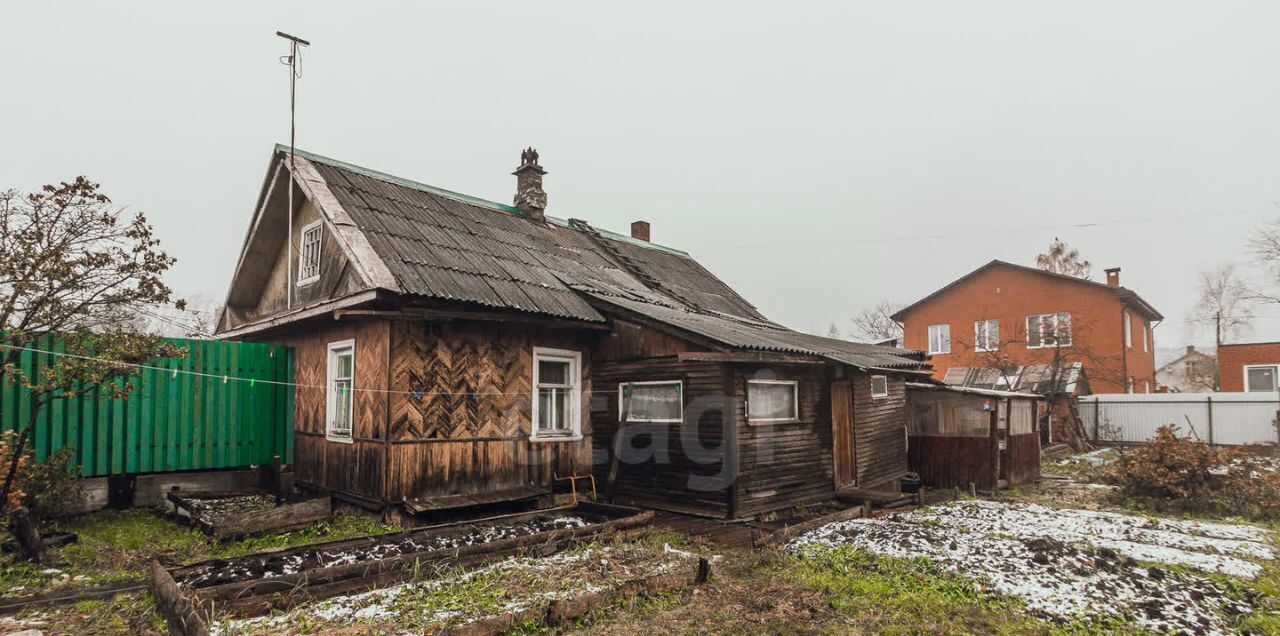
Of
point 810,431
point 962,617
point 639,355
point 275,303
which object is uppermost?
point 275,303

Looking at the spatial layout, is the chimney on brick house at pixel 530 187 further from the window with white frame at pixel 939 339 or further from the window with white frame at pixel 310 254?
the window with white frame at pixel 939 339

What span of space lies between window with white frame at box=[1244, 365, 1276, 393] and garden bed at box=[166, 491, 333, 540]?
35.7 meters

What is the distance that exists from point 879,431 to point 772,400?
388 cm

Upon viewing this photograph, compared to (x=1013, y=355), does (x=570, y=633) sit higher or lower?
lower

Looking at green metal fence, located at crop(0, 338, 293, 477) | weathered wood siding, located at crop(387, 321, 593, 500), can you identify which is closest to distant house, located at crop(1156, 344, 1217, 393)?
weathered wood siding, located at crop(387, 321, 593, 500)

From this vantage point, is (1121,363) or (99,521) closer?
(99,521)

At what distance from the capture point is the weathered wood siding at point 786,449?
409 inches

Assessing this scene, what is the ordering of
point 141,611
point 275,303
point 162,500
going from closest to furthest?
point 141,611
point 162,500
point 275,303

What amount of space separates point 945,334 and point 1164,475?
21.3 m

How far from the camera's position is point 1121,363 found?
27891 millimetres

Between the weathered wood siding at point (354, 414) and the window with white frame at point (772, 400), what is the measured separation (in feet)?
18.0

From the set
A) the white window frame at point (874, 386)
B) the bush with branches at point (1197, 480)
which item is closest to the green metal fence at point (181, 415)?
the white window frame at point (874, 386)

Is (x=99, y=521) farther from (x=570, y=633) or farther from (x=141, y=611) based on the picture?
(x=570, y=633)

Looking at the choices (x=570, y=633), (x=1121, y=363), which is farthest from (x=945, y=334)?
(x=570, y=633)
